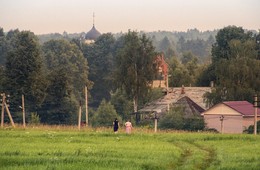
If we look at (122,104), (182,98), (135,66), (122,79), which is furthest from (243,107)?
(122,104)

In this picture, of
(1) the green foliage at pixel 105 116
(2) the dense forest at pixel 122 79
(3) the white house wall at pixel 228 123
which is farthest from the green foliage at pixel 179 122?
(2) the dense forest at pixel 122 79

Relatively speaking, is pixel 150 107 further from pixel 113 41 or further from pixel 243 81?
pixel 113 41

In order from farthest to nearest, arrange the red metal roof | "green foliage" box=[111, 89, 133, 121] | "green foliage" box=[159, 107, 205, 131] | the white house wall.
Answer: "green foliage" box=[111, 89, 133, 121]
"green foliage" box=[159, 107, 205, 131]
the white house wall
the red metal roof

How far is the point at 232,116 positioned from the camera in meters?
66.7

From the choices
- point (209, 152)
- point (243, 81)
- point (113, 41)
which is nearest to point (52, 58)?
point (113, 41)

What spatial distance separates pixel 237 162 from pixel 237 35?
72.5m

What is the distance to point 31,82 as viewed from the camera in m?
79.1

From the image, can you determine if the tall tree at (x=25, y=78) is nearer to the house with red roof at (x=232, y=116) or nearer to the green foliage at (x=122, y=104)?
the green foliage at (x=122, y=104)

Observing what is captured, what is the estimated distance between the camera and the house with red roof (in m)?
65.8

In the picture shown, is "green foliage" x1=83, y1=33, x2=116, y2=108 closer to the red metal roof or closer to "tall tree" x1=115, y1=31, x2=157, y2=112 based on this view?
"tall tree" x1=115, y1=31, x2=157, y2=112

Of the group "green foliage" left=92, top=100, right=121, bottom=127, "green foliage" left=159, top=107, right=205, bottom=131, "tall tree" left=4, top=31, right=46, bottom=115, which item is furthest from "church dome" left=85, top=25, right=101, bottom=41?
"green foliage" left=159, top=107, right=205, bottom=131

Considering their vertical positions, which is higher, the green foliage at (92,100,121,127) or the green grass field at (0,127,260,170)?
the green foliage at (92,100,121,127)

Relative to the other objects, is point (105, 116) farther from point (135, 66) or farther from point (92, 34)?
point (92, 34)

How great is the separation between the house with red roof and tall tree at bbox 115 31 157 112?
13.5 m
